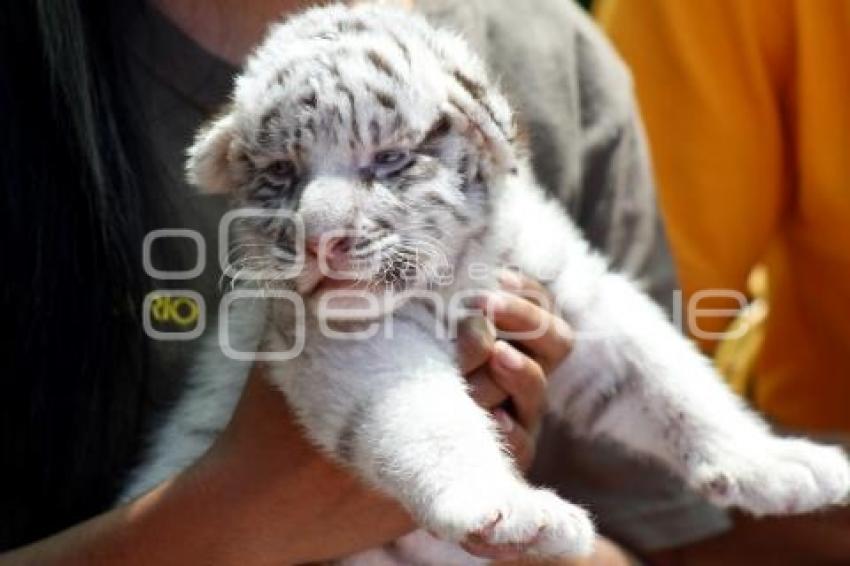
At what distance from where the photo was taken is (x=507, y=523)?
0.96m

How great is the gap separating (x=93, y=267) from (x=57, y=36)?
0.73 ft

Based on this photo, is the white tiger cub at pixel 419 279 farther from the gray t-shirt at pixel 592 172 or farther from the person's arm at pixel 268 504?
the gray t-shirt at pixel 592 172

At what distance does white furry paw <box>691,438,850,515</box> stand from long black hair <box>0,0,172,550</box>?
58cm

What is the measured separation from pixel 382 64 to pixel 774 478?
1.69 feet

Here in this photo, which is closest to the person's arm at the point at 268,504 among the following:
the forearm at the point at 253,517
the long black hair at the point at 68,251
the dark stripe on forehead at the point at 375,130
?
the forearm at the point at 253,517

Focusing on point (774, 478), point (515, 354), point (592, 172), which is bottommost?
point (774, 478)

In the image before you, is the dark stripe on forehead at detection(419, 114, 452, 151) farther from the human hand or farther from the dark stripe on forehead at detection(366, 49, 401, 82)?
the human hand

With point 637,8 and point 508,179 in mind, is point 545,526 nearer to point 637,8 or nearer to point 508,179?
point 508,179

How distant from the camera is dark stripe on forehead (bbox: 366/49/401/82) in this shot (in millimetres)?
1041

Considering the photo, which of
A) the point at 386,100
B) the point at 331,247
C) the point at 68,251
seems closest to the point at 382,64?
the point at 386,100

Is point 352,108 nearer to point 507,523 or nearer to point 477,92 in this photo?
point 477,92

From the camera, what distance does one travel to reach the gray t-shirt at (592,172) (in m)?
1.47

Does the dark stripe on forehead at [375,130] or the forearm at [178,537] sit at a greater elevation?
the dark stripe on forehead at [375,130]

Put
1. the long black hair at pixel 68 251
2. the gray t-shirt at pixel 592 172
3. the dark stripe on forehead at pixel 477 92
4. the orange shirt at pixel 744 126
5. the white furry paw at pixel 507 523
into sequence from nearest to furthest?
1. the white furry paw at pixel 507 523
2. the dark stripe on forehead at pixel 477 92
3. the long black hair at pixel 68 251
4. the gray t-shirt at pixel 592 172
5. the orange shirt at pixel 744 126
